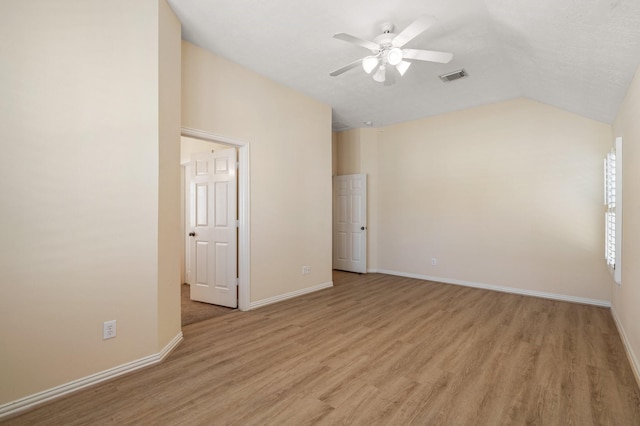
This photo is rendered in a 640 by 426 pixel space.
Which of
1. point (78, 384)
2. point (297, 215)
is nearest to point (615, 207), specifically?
point (297, 215)

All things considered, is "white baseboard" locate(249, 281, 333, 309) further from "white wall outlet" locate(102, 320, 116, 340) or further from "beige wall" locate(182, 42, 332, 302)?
"white wall outlet" locate(102, 320, 116, 340)

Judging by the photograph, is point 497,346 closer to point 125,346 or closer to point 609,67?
point 609,67

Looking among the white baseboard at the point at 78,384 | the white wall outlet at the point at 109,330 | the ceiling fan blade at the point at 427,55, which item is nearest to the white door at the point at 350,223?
the ceiling fan blade at the point at 427,55

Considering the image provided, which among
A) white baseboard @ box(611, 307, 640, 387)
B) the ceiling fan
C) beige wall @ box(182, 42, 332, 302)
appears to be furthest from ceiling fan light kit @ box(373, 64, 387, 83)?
white baseboard @ box(611, 307, 640, 387)

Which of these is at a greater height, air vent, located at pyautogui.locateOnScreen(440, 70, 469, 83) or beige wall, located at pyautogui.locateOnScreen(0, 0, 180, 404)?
air vent, located at pyautogui.locateOnScreen(440, 70, 469, 83)

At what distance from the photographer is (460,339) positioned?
304 centimetres

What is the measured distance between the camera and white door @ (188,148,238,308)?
3.96 m

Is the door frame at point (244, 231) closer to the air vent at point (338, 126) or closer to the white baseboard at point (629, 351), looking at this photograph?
the air vent at point (338, 126)

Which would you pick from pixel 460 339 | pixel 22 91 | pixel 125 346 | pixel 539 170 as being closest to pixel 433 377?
pixel 460 339

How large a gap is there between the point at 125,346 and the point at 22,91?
190cm

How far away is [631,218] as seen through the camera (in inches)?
101

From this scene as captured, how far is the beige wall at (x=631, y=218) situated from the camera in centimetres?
237

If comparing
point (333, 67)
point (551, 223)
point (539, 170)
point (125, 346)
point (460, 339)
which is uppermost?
point (333, 67)

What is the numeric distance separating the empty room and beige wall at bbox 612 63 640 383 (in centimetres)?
4
